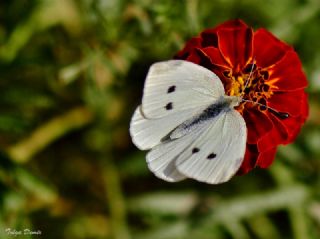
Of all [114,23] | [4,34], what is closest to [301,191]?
[114,23]

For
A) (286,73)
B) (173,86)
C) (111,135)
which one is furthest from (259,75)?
(111,135)

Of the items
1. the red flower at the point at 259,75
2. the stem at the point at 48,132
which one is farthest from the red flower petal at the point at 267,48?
the stem at the point at 48,132

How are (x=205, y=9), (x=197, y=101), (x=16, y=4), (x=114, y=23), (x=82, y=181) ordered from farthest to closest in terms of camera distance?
(x=82, y=181), (x=205, y=9), (x=16, y=4), (x=114, y=23), (x=197, y=101)

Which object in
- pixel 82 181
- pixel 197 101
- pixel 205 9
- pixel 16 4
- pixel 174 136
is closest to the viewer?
pixel 174 136

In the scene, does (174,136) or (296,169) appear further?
(296,169)

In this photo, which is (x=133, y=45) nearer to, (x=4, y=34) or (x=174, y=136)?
Result: (x=4, y=34)

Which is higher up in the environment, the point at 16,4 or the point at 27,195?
the point at 16,4

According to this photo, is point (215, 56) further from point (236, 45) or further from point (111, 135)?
point (111, 135)
